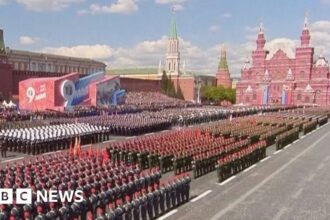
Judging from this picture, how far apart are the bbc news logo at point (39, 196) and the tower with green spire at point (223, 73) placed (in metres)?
99.3

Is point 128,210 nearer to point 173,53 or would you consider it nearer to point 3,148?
point 3,148

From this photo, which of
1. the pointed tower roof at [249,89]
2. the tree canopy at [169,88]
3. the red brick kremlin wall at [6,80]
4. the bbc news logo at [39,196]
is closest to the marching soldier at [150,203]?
the bbc news logo at [39,196]

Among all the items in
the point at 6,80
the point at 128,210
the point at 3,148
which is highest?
the point at 6,80

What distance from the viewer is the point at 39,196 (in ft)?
26.8

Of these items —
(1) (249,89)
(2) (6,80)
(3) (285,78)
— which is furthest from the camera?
(1) (249,89)

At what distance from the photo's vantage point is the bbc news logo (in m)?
7.80

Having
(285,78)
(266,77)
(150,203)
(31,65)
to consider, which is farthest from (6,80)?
(285,78)

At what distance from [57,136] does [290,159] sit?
10332 millimetres

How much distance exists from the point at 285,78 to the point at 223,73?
34763mm

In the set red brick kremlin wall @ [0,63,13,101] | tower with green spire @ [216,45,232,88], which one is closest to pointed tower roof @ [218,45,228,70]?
tower with green spire @ [216,45,232,88]

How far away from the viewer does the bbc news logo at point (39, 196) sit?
7.80m

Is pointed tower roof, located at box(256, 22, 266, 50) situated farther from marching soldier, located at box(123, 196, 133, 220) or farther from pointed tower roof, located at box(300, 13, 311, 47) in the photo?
marching soldier, located at box(123, 196, 133, 220)

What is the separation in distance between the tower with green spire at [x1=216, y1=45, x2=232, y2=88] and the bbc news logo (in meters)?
99.3

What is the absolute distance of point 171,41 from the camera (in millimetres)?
111500
